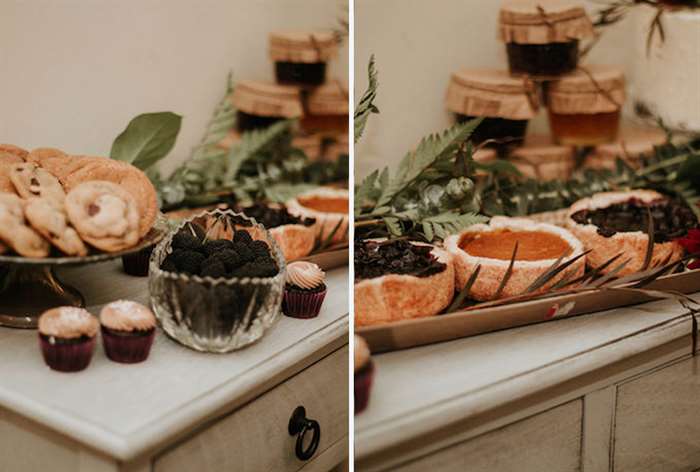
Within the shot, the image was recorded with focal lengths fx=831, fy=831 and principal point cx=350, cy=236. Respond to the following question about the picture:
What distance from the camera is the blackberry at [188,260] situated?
84 centimetres

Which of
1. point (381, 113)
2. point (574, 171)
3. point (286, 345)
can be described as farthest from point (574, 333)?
point (574, 171)

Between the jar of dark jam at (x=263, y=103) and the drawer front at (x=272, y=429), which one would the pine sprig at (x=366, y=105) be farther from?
the jar of dark jam at (x=263, y=103)

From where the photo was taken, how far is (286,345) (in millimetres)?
878

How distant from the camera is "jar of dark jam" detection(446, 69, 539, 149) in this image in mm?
1203

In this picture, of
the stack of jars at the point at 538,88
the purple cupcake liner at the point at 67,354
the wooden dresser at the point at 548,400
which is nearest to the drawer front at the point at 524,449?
the wooden dresser at the point at 548,400

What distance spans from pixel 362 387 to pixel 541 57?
2.29ft

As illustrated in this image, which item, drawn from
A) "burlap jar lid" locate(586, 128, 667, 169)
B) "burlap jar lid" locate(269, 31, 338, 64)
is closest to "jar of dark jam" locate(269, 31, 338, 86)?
"burlap jar lid" locate(269, 31, 338, 64)

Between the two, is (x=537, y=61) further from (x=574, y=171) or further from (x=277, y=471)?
(x=277, y=471)

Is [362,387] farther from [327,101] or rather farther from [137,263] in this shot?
[327,101]

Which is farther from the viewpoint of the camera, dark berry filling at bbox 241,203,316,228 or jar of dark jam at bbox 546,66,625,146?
jar of dark jam at bbox 546,66,625,146

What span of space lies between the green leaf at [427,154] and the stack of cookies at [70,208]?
0.31 meters

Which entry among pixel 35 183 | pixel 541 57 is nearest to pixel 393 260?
pixel 35 183

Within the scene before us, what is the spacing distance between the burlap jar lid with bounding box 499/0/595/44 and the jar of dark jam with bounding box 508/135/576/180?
18 cm

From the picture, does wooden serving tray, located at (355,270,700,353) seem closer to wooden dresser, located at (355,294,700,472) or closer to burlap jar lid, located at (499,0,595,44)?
wooden dresser, located at (355,294,700,472)
